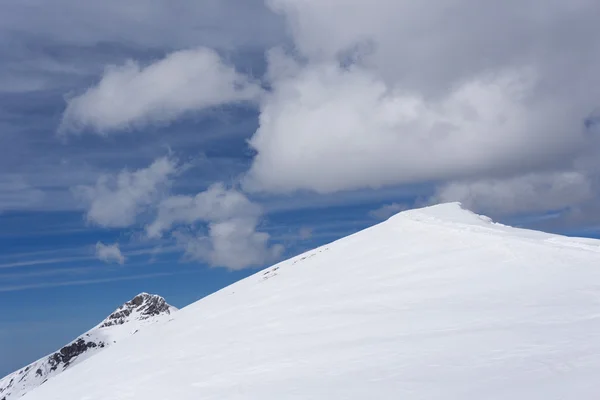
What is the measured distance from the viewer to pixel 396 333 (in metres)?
16.2

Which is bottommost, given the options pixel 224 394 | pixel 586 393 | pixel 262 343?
pixel 586 393

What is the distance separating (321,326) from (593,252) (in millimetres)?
12451

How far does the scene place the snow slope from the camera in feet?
41.1

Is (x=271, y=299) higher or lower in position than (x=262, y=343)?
higher

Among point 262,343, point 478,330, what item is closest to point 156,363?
point 262,343

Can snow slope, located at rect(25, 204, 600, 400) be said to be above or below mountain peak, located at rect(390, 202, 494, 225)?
below

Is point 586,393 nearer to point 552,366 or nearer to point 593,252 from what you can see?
point 552,366

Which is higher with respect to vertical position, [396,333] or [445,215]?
[445,215]

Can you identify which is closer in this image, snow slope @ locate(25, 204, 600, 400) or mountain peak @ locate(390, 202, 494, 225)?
snow slope @ locate(25, 204, 600, 400)

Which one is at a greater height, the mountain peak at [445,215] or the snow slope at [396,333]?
the mountain peak at [445,215]

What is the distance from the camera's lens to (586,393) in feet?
33.9

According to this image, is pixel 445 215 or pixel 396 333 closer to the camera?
pixel 396 333

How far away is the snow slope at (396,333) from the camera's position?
12.5 metres

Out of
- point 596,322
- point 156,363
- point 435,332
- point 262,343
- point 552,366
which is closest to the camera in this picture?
point 552,366
